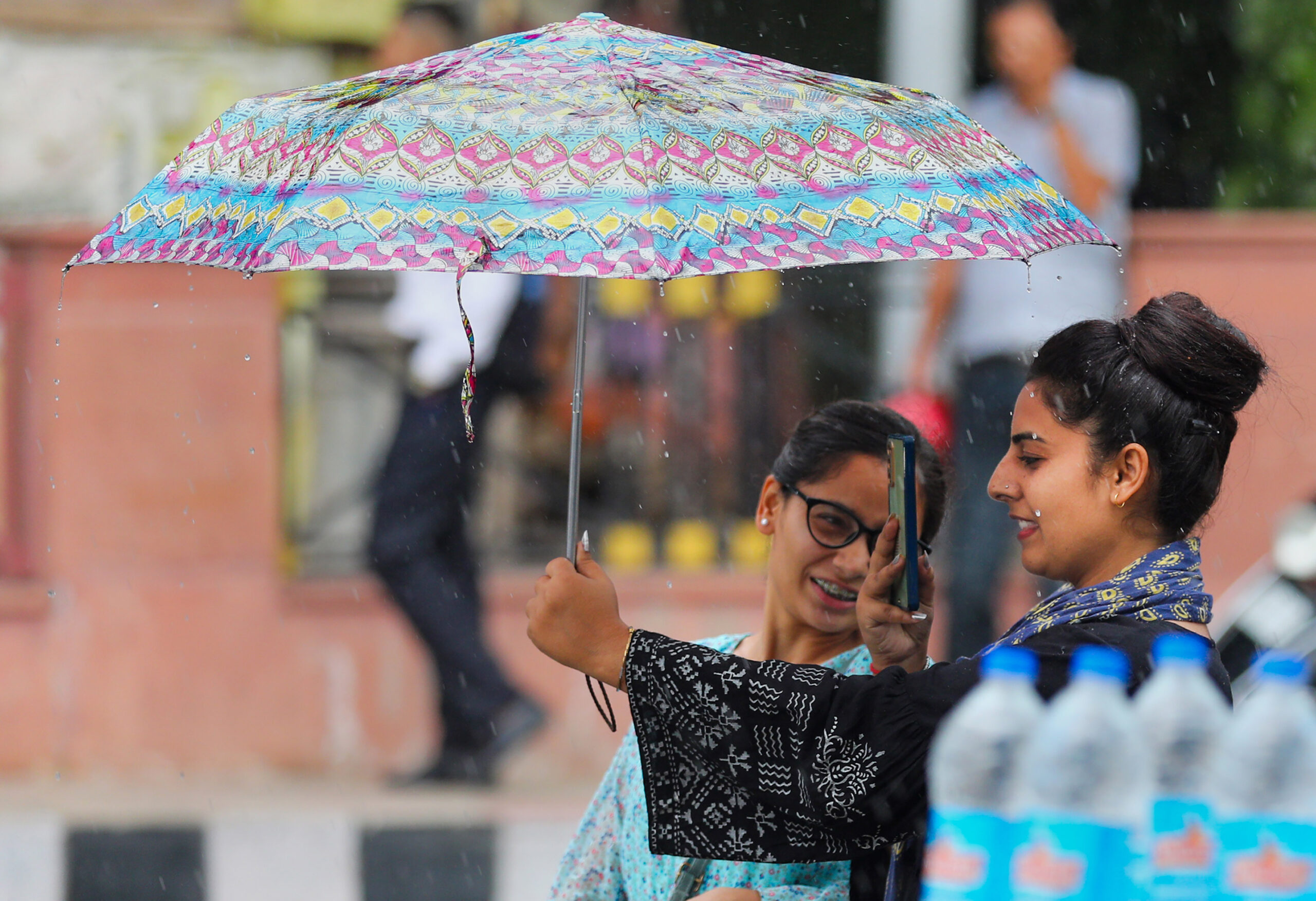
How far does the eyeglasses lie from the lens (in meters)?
2.89

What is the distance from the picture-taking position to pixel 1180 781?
1.63 m

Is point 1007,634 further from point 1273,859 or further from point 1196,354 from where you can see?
point 1273,859

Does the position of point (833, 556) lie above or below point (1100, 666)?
below

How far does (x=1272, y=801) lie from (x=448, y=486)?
4875mm

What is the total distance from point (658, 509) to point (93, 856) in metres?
2.61

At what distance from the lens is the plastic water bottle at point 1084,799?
155 cm

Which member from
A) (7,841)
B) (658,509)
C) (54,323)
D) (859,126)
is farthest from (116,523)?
(859,126)

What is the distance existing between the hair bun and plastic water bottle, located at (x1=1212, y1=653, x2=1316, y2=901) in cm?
83

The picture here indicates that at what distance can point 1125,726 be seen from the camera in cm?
157

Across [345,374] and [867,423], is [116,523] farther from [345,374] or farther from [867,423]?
[867,423]

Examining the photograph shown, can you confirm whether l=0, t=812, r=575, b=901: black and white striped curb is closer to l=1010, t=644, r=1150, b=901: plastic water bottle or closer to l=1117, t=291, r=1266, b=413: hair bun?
l=1117, t=291, r=1266, b=413: hair bun

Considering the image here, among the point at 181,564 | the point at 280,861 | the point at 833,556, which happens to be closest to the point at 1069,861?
the point at 833,556

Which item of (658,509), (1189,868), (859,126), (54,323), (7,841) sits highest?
(859,126)

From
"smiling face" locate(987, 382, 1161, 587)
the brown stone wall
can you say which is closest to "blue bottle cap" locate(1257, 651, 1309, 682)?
"smiling face" locate(987, 382, 1161, 587)
